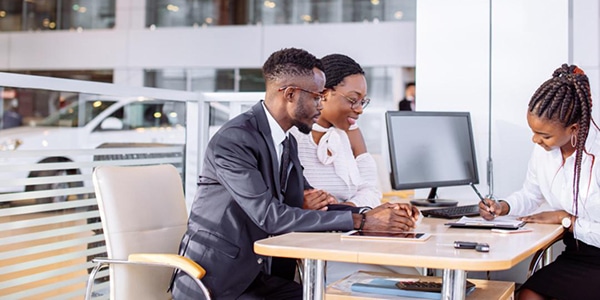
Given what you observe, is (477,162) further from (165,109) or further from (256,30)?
(256,30)

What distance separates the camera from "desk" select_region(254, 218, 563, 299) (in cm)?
196

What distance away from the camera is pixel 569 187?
9.60ft

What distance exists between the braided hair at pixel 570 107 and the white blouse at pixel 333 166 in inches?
32.8

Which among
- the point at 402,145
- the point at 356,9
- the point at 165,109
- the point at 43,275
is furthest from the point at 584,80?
the point at 356,9

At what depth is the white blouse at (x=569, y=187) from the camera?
9.36 ft

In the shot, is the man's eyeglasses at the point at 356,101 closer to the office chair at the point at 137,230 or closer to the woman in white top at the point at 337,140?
the woman in white top at the point at 337,140

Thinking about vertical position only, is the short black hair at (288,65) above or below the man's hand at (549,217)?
above

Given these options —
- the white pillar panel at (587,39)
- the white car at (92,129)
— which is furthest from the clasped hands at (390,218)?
the white car at (92,129)

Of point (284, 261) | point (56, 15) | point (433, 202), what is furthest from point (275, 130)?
point (56, 15)

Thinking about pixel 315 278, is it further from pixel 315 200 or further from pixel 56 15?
pixel 56 15

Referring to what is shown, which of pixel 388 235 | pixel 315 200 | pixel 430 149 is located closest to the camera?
pixel 388 235

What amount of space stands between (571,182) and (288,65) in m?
1.16

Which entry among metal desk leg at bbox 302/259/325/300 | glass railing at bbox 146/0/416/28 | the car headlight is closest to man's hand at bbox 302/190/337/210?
metal desk leg at bbox 302/259/325/300

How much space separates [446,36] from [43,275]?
2375 millimetres
